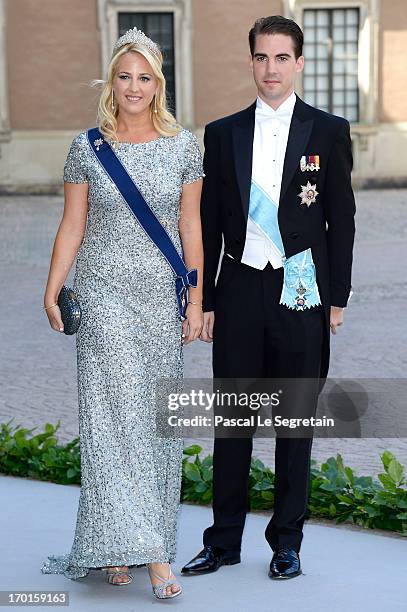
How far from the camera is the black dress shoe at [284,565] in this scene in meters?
4.42

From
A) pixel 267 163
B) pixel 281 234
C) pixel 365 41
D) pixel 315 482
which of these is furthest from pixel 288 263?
pixel 365 41

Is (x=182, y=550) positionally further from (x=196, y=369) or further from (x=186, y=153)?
(x=196, y=369)

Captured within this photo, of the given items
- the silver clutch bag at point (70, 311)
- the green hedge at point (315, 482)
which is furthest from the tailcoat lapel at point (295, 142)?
the green hedge at point (315, 482)

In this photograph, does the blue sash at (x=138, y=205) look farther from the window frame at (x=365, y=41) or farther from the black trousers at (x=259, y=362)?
the window frame at (x=365, y=41)

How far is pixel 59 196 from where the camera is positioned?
23484 millimetres

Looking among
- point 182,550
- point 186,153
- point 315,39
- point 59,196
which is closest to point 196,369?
point 182,550

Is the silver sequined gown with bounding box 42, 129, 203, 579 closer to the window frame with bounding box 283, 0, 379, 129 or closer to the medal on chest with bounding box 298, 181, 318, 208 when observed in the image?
the medal on chest with bounding box 298, 181, 318, 208

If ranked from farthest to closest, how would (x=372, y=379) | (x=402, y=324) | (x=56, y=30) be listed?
(x=56, y=30), (x=402, y=324), (x=372, y=379)

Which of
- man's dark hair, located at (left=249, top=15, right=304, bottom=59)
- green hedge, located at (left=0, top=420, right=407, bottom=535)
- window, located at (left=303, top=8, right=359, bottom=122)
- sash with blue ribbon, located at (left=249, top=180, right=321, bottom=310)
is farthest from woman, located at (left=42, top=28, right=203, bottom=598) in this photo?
window, located at (left=303, top=8, right=359, bottom=122)

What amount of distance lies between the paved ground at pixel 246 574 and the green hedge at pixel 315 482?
100 millimetres

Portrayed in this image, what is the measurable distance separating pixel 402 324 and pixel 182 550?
5.61m

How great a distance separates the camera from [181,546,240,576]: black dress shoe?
448 cm

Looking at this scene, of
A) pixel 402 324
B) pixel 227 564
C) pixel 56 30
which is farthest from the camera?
pixel 56 30

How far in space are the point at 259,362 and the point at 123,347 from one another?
1.63 ft
